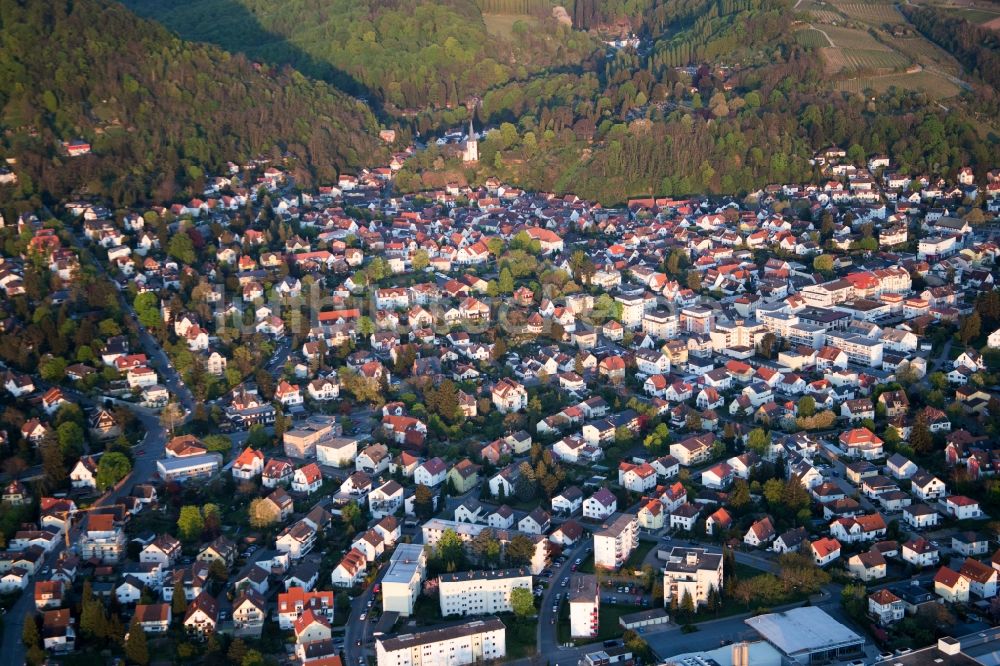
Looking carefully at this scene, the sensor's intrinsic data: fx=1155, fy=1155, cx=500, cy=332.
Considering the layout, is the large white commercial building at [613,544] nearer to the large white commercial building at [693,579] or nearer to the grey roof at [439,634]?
the large white commercial building at [693,579]

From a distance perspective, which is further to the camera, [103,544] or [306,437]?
[306,437]

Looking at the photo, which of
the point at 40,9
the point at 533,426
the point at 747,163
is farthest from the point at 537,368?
the point at 40,9

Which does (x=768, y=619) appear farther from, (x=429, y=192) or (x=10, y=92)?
(x=10, y=92)

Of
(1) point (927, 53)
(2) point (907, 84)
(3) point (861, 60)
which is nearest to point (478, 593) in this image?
(2) point (907, 84)

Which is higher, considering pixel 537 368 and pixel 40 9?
pixel 40 9

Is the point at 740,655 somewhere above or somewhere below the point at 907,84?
below

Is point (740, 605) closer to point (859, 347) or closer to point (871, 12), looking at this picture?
point (859, 347)
